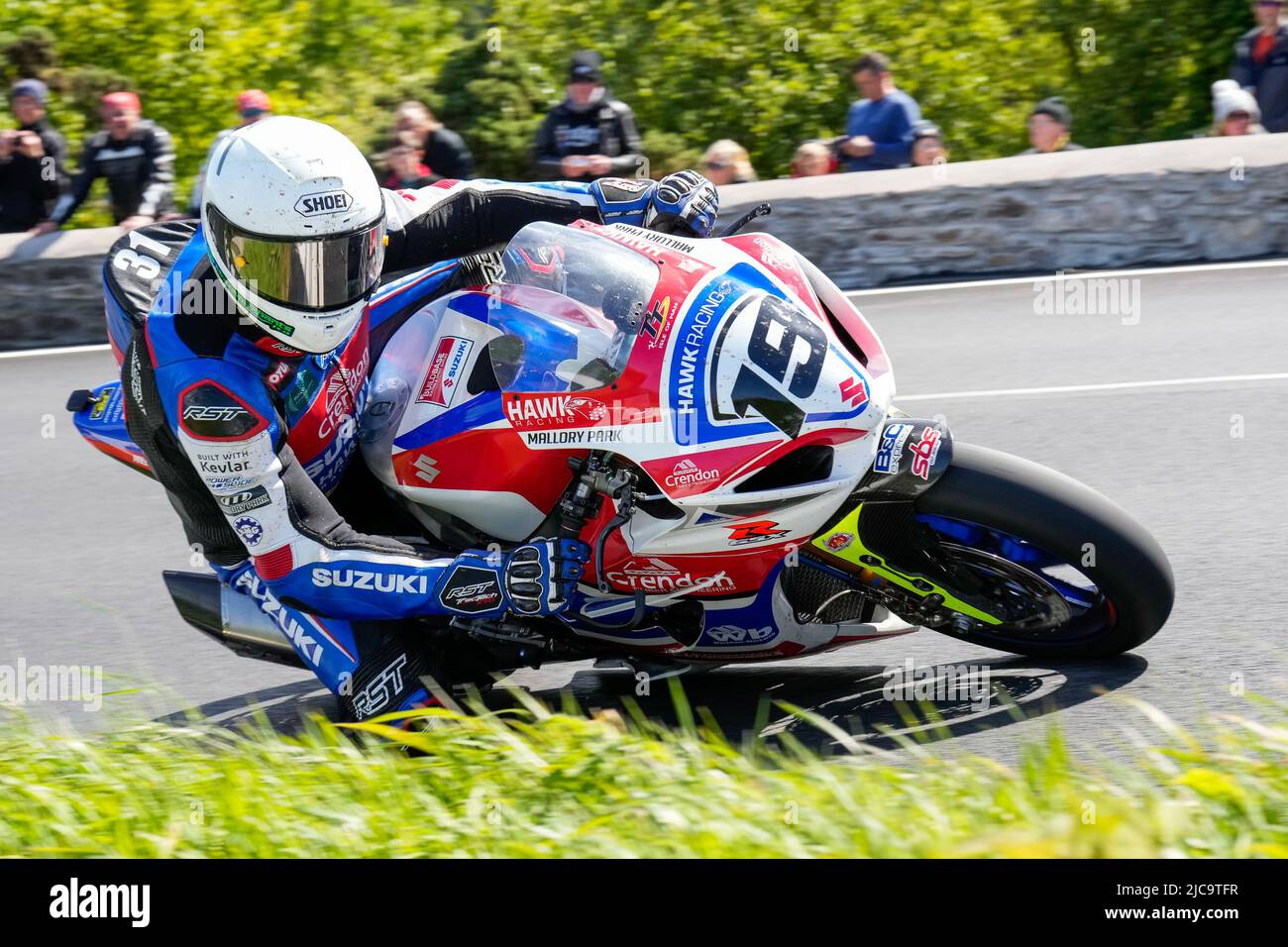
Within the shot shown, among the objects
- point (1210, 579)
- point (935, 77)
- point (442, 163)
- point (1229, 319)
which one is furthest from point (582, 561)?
point (935, 77)

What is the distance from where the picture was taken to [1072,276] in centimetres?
893

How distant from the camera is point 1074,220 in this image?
9.04m

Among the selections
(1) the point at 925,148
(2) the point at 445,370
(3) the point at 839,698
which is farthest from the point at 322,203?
(1) the point at 925,148

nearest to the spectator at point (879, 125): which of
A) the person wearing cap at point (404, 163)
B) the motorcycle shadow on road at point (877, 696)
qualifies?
the person wearing cap at point (404, 163)

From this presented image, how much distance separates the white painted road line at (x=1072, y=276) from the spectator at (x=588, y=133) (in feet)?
5.94

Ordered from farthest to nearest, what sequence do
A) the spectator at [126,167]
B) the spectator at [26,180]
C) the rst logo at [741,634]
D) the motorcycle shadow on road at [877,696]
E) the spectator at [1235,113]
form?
the spectator at [26,180]
the spectator at [126,167]
the spectator at [1235,113]
the rst logo at [741,634]
the motorcycle shadow on road at [877,696]

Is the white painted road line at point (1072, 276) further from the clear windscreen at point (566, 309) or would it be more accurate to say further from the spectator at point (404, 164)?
the clear windscreen at point (566, 309)

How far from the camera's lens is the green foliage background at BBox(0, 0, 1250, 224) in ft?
51.1

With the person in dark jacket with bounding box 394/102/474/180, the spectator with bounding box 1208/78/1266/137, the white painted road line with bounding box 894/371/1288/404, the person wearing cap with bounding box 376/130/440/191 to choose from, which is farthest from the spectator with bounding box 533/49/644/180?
the spectator with bounding box 1208/78/1266/137

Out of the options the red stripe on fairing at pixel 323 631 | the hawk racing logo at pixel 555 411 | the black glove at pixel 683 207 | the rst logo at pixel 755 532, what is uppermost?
the black glove at pixel 683 207

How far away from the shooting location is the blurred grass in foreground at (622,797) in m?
3.06

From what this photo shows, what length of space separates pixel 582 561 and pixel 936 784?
1.10 metres

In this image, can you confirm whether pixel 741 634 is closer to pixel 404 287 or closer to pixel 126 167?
pixel 404 287

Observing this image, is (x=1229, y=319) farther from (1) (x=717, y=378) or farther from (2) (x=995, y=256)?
(1) (x=717, y=378)
